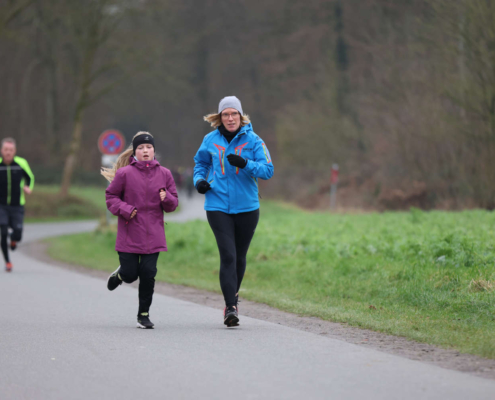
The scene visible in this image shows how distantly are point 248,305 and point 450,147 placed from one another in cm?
1748

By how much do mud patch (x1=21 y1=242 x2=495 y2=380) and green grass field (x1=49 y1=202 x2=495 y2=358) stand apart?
0.18m

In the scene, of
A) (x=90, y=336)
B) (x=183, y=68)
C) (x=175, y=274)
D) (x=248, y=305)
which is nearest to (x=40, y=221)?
(x=175, y=274)

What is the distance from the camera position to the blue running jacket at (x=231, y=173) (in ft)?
25.2

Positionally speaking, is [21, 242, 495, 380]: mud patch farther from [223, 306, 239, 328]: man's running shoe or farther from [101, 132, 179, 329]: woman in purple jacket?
[101, 132, 179, 329]: woman in purple jacket

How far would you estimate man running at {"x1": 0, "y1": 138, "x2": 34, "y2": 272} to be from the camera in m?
13.7

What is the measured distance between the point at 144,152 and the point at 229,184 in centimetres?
87

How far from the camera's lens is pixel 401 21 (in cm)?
3259

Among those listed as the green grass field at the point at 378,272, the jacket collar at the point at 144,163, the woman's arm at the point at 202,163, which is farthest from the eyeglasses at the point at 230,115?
the green grass field at the point at 378,272

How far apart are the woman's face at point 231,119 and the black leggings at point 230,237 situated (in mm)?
825

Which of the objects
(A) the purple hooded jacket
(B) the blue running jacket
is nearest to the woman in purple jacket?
(A) the purple hooded jacket

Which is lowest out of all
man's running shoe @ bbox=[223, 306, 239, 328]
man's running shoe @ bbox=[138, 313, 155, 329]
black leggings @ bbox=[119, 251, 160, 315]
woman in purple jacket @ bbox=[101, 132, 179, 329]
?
man's running shoe @ bbox=[138, 313, 155, 329]

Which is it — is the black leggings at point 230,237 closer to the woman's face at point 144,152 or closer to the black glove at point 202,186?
the black glove at point 202,186

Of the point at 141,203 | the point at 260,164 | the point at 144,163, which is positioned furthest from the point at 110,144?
the point at 260,164

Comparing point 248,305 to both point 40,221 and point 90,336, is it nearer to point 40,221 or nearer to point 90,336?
point 90,336
